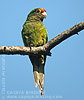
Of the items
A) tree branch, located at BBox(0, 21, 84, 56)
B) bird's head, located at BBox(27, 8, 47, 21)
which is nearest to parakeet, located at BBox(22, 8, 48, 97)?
bird's head, located at BBox(27, 8, 47, 21)

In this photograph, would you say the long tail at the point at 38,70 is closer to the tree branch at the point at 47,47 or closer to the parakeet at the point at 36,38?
the parakeet at the point at 36,38

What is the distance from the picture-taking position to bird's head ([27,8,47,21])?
600 cm

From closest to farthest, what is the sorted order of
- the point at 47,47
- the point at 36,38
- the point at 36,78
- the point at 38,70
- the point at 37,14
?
the point at 47,47 < the point at 36,78 < the point at 38,70 < the point at 36,38 < the point at 37,14

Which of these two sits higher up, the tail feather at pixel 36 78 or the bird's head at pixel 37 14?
the bird's head at pixel 37 14

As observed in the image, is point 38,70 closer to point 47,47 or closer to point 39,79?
point 39,79

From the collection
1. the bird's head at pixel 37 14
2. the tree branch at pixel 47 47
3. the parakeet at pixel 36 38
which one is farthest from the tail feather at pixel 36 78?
the bird's head at pixel 37 14

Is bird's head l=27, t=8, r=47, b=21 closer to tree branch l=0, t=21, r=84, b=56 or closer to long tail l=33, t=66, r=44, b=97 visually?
long tail l=33, t=66, r=44, b=97

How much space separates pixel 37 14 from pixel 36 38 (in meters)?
1.13

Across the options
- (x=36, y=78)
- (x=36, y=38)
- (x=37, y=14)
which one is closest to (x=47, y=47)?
(x=36, y=78)

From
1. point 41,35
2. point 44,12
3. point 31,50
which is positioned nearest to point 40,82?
point 41,35

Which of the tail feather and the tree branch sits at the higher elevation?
the tree branch

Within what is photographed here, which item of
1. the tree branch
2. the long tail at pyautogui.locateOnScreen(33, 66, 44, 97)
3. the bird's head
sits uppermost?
the bird's head

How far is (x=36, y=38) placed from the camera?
530 cm

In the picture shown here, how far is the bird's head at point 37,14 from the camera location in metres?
6.00
